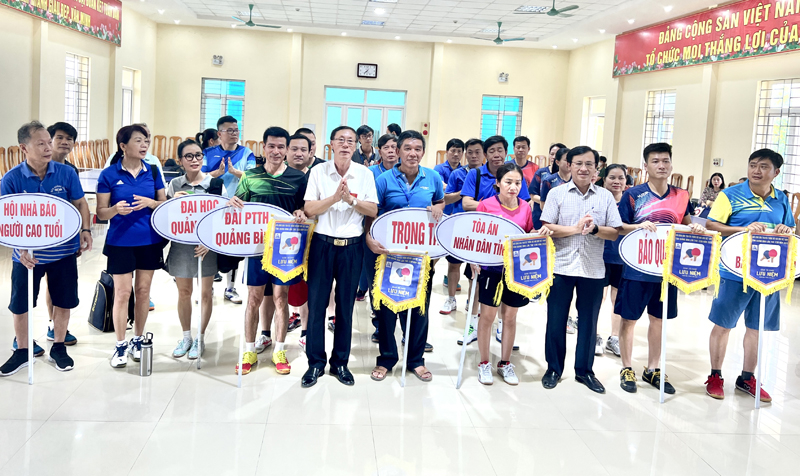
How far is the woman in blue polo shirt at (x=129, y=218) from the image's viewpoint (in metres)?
3.71

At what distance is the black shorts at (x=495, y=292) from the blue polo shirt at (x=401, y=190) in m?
0.58

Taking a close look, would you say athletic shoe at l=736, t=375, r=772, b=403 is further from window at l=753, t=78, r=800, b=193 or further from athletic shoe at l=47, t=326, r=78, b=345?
window at l=753, t=78, r=800, b=193

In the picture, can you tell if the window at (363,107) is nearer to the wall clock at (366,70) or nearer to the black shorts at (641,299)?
the wall clock at (366,70)

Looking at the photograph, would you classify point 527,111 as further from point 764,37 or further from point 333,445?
point 333,445

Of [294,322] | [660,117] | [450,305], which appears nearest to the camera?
[294,322]

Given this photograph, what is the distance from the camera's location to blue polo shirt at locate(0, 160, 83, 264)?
12.0 feet

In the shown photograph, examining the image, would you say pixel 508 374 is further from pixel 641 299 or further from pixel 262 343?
pixel 262 343

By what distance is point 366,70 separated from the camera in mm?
16375

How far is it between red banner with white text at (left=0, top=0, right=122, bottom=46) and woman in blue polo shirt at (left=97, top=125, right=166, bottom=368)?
6.59 m

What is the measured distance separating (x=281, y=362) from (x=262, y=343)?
0.44 metres

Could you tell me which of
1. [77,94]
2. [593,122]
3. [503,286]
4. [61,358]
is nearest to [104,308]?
[61,358]

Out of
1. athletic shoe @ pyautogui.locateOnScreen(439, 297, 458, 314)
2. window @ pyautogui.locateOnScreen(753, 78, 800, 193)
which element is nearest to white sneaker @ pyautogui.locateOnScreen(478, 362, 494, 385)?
athletic shoe @ pyautogui.locateOnScreen(439, 297, 458, 314)

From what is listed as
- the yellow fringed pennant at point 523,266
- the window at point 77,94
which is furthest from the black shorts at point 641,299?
the window at point 77,94

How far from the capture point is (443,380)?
400 cm
